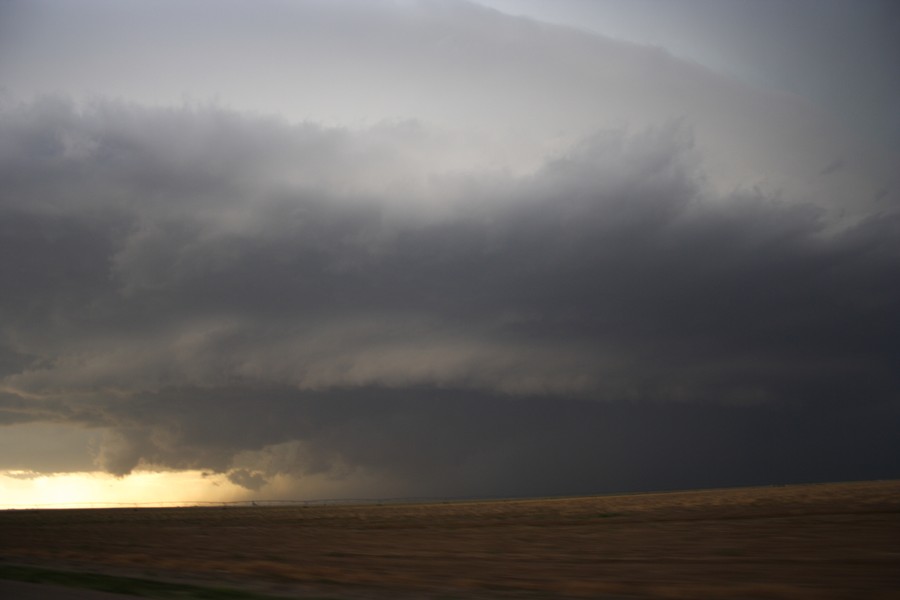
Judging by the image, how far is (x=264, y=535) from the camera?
1802 inches

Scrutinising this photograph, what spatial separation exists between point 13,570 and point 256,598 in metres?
13.3

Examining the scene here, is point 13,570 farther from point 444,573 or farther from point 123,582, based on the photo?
point 444,573

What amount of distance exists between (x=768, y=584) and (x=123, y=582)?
57.3 ft

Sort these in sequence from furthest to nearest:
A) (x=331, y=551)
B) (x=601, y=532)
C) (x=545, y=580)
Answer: (x=601, y=532)
(x=331, y=551)
(x=545, y=580)

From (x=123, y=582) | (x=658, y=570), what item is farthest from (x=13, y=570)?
(x=658, y=570)

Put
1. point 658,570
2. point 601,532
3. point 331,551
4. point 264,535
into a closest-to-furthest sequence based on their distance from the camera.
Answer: point 658,570 → point 331,551 → point 601,532 → point 264,535

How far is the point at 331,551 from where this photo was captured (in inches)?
1246

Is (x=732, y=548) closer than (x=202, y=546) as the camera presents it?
Yes

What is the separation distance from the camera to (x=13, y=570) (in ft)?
81.4

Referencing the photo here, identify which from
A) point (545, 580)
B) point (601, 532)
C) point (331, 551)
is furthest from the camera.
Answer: point (601, 532)

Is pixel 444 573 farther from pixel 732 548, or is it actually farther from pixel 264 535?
pixel 264 535

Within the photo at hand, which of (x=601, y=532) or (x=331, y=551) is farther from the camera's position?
(x=601, y=532)

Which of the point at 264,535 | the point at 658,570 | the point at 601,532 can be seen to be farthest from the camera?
the point at 264,535

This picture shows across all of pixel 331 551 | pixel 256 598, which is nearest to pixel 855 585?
pixel 256 598
